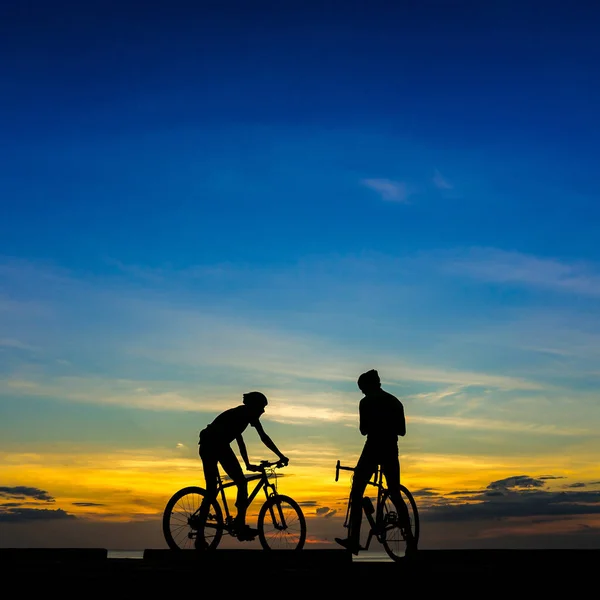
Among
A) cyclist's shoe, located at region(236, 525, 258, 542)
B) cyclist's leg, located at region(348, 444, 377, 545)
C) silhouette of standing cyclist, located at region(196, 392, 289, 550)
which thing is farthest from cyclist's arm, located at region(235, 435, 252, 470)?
cyclist's leg, located at region(348, 444, 377, 545)

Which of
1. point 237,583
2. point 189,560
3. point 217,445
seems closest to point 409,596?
point 237,583

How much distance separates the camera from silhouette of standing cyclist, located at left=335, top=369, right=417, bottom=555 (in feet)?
39.3

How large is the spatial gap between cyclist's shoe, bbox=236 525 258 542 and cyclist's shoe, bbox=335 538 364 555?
6.01 feet

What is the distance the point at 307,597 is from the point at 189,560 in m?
5.07

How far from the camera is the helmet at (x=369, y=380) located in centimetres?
1215

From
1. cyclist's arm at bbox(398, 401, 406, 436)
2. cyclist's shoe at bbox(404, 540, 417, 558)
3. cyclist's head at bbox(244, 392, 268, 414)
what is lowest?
cyclist's shoe at bbox(404, 540, 417, 558)

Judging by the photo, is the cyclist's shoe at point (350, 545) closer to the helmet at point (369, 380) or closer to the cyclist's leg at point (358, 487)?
the cyclist's leg at point (358, 487)

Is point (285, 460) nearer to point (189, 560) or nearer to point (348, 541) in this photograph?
point (348, 541)

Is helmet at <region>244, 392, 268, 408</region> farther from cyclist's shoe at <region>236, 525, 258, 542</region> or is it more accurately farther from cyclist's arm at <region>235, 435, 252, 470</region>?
cyclist's shoe at <region>236, 525, 258, 542</region>

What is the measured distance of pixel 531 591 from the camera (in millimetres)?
6645

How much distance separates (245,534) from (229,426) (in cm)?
178

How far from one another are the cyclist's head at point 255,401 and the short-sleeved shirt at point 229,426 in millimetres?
92

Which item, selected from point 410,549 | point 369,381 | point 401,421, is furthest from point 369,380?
point 410,549

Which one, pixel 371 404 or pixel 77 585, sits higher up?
pixel 371 404
